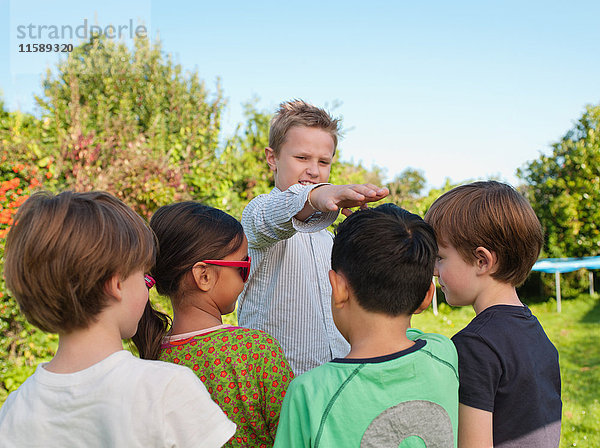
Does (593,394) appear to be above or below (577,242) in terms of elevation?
below

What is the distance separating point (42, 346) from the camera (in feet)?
16.9

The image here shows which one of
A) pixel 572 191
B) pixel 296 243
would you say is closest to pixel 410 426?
pixel 296 243

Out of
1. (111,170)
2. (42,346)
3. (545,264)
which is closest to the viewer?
(42,346)

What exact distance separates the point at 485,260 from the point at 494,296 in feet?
0.42

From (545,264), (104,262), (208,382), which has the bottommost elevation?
(545,264)

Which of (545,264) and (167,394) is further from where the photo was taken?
(545,264)

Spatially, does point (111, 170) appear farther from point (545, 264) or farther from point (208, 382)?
point (545, 264)

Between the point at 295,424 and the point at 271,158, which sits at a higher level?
the point at 271,158

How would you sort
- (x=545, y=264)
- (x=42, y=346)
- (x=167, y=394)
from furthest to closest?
(x=545, y=264) → (x=42, y=346) → (x=167, y=394)

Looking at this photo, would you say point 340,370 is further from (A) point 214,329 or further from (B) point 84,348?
(B) point 84,348

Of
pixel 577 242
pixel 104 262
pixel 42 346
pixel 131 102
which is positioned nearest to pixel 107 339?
pixel 104 262

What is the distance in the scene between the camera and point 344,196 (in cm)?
155

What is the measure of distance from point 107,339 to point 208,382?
350mm

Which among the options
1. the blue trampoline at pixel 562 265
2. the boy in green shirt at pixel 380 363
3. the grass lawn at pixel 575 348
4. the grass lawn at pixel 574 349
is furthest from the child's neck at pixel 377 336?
the blue trampoline at pixel 562 265
